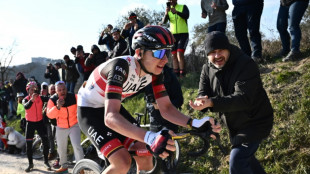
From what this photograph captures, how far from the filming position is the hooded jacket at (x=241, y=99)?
10.2ft

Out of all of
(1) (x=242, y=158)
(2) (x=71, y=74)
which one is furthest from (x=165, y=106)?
(2) (x=71, y=74)

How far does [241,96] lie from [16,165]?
7.79 metres

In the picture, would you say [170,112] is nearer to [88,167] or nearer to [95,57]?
[88,167]

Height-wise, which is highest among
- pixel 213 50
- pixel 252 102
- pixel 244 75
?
pixel 213 50

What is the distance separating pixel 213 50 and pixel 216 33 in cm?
22

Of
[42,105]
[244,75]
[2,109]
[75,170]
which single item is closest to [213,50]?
[244,75]

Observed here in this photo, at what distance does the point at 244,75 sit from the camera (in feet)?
10.4

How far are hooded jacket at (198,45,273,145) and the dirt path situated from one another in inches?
208

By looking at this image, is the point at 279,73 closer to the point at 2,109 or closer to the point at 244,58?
the point at 244,58

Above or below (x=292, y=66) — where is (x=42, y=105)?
below

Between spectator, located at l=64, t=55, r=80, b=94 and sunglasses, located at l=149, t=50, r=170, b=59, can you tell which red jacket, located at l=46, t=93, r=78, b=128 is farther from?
sunglasses, located at l=149, t=50, r=170, b=59

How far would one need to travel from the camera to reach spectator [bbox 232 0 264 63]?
6.70 meters

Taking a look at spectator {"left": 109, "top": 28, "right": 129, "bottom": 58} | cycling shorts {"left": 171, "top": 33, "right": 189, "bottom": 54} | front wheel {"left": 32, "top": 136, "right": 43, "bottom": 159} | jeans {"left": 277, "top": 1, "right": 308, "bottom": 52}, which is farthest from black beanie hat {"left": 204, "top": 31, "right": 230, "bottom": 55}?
front wheel {"left": 32, "top": 136, "right": 43, "bottom": 159}

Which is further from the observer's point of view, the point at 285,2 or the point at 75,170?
the point at 285,2
